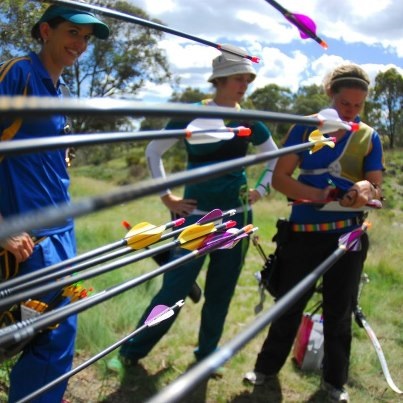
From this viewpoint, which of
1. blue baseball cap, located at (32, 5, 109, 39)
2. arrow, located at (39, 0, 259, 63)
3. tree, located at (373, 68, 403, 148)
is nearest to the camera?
arrow, located at (39, 0, 259, 63)

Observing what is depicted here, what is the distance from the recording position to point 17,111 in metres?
0.48

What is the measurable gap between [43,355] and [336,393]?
1.49 m

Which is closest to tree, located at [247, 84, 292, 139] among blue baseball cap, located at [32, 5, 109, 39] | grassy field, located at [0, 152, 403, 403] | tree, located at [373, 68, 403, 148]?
tree, located at [373, 68, 403, 148]

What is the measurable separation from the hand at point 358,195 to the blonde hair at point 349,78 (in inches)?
16.9

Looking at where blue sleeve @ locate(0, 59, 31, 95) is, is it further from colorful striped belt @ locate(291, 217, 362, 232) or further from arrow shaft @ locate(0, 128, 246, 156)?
colorful striped belt @ locate(291, 217, 362, 232)

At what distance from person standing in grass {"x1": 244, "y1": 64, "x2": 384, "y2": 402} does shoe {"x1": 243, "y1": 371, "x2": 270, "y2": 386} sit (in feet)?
0.74

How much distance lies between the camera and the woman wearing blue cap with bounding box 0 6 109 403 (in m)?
1.54

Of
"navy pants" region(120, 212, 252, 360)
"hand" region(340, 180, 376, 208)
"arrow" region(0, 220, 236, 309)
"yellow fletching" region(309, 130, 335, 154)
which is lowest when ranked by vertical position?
"navy pants" region(120, 212, 252, 360)

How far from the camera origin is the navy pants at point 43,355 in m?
1.59

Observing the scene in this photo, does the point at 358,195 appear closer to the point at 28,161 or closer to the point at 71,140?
the point at 28,161

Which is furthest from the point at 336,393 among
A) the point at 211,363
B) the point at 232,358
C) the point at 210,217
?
the point at 211,363

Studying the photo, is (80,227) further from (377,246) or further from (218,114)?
(218,114)

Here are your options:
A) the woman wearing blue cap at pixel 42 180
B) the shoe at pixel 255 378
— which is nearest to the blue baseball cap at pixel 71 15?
the woman wearing blue cap at pixel 42 180

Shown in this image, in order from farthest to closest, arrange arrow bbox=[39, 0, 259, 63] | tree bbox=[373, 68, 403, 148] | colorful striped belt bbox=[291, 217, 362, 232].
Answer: tree bbox=[373, 68, 403, 148], colorful striped belt bbox=[291, 217, 362, 232], arrow bbox=[39, 0, 259, 63]
